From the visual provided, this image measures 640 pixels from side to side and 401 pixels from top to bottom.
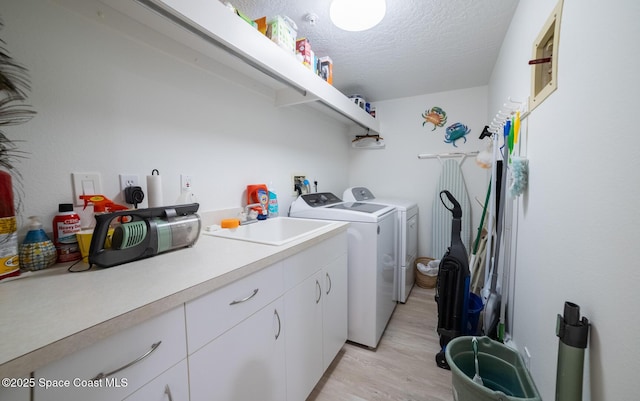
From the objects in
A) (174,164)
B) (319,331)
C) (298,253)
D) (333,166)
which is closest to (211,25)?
(174,164)

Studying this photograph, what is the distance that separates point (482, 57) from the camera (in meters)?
2.06

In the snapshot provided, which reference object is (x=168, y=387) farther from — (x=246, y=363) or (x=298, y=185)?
(x=298, y=185)

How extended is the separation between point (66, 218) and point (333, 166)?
2.42m

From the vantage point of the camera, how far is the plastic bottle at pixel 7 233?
0.71 metres

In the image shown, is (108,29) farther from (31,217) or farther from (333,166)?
(333,166)

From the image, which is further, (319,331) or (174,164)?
(319,331)

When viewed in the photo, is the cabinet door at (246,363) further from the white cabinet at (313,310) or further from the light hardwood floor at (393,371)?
the light hardwood floor at (393,371)

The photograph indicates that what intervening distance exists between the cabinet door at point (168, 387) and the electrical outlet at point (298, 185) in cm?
164

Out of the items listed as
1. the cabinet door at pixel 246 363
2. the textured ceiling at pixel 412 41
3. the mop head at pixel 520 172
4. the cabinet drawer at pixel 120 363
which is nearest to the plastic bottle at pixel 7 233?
the cabinet drawer at pixel 120 363

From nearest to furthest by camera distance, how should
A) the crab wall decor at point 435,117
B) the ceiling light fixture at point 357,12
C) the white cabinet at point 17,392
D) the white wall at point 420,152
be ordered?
the white cabinet at point 17,392 → the ceiling light fixture at point 357,12 → the white wall at point 420,152 → the crab wall decor at point 435,117

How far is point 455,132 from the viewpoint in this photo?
277cm

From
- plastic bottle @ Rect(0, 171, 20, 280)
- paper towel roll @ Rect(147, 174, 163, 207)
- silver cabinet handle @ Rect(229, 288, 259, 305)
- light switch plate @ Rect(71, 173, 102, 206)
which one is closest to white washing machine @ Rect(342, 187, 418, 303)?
silver cabinet handle @ Rect(229, 288, 259, 305)

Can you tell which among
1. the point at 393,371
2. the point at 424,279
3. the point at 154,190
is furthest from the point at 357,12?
the point at 424,279

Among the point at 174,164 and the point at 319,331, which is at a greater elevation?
the point at 174,164
